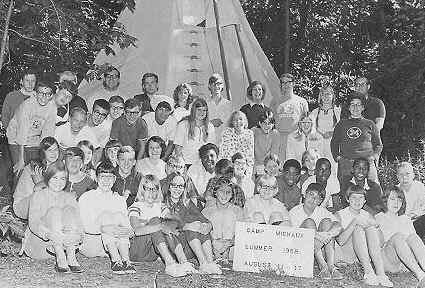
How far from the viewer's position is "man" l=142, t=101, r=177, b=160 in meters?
6.67

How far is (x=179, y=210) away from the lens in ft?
17.7

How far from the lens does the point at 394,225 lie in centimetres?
540

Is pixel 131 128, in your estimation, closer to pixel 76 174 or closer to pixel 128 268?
pixel 76 174

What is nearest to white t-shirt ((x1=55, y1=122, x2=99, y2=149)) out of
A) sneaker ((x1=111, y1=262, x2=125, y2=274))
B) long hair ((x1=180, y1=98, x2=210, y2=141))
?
long hair ((x1=180, y1=98, x2=210, y2=141))

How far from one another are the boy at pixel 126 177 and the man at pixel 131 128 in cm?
66

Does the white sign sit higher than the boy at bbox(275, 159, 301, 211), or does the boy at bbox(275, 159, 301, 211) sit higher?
the boy at bbox(275, 159, 301, 211)

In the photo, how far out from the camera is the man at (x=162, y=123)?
6.67 meters

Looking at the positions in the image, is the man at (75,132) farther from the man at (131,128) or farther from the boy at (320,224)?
the boy at (320,224)

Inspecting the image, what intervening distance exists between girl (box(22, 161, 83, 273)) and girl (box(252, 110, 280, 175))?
7.17ft

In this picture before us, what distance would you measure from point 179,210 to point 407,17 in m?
6.99

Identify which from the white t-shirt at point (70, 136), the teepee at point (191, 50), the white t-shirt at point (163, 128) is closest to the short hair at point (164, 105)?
the white t-shirt at point (163, 128)

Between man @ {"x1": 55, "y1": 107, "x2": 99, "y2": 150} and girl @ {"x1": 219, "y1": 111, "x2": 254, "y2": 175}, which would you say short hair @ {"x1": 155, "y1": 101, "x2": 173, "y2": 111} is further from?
man @ {"x1": 55, "y1": 107, "x2": 99, "y2": 150}

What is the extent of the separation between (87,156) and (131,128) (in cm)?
64

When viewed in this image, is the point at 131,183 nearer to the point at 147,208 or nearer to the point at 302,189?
the point at 147,208
